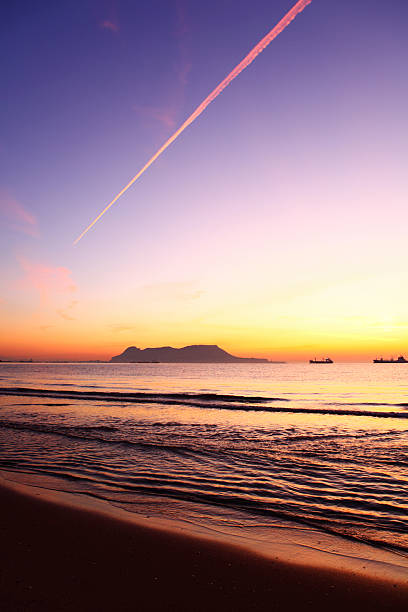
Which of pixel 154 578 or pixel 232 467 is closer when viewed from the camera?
pixel 154 578

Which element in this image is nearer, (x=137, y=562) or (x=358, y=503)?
(x=137, y=562)

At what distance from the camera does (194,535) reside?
6641 millimetres

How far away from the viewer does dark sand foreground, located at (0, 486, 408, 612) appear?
434 cm

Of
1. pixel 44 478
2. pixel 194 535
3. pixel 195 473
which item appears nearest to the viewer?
pixel 194 535

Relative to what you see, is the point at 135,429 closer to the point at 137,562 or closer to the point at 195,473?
the point at 195,473

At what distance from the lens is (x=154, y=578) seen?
16.1 ft

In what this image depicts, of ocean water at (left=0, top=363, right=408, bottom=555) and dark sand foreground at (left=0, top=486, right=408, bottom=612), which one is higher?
dark sand foreground at (left=0, top=486, right=408, bottom=612)

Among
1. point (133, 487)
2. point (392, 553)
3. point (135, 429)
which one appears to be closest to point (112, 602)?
point (392, 553)

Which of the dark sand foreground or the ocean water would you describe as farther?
the ocean water

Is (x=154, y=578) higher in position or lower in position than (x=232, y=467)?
higher

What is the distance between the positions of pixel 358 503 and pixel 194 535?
4.57 meters

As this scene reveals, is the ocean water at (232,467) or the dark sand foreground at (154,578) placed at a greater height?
the dark sand foreground at (154,578)

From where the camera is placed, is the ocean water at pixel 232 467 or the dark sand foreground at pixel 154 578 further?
the ocean water at pixel 232 467

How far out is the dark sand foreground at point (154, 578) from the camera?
14.2 feet
